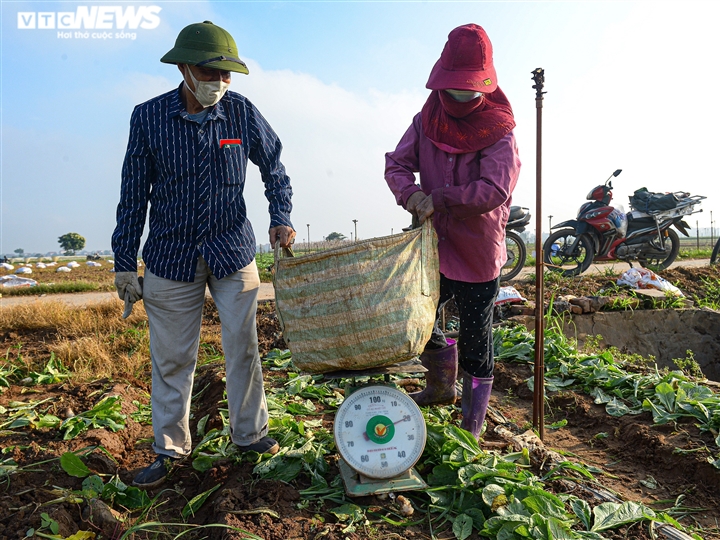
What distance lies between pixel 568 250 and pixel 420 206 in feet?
24.8

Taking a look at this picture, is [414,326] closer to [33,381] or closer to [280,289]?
[280,289]

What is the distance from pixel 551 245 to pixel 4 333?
8004mm

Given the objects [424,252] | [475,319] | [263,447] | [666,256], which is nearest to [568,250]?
[666,256]

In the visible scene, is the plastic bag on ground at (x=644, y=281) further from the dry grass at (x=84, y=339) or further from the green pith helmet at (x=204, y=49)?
the green pith helmet at (x=204, y=49)

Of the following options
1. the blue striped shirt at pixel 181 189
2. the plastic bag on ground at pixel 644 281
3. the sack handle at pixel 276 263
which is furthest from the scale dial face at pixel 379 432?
the plastic bag on ground at pixel 644 281

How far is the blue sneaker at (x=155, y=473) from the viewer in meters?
2.44

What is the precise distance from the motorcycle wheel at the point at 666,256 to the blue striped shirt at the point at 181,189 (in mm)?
8892

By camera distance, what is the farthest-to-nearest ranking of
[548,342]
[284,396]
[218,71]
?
1. [548,342]
2. [284,396]
3. [218,71]

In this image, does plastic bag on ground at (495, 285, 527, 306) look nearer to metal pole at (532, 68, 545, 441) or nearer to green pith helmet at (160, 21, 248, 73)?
metal pole at (532, 68, 545, 441)

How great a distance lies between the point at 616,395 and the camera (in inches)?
Answer: 143

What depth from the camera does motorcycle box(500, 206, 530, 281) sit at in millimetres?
8363

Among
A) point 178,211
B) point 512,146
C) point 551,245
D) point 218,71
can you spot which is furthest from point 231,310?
point 551,245

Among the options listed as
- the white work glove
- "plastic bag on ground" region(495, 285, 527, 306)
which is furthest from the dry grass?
"plastic bag on ground" region(495, 285, 527, 306)

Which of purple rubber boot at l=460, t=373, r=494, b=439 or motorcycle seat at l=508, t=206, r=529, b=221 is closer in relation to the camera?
purple rubber boot at l=460, t=373, r=494, b=439
